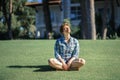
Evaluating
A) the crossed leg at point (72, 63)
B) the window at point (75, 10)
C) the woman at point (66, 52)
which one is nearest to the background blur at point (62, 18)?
the window at point (75, 10)

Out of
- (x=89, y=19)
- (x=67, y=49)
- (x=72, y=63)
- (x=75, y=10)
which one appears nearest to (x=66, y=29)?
(x=67, y=49)

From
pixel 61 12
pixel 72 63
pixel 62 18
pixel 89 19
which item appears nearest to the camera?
pixel 72 63

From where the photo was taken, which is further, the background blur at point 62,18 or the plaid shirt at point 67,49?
the background blur at point 62,18

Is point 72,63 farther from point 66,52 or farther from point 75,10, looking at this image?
point 75,10

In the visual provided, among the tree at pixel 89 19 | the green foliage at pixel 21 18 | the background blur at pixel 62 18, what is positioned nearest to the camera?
the tree at pixel 89 19

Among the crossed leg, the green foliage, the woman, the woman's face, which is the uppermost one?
the woman's face

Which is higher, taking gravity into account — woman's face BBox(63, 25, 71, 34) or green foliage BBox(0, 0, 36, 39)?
woman's face BBox(63, 25, 71, 34)

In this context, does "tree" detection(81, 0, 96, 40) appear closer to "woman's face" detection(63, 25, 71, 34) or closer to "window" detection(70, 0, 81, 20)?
"woman's face" detection(63, 25, 71, 34)

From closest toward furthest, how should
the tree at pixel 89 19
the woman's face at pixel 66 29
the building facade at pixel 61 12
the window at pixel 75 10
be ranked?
1. the woman's face at pixel 66 29
2. the tree at pixel 89 19
3. the building facade at pixel 61 12
4. the window at pixel 75 10

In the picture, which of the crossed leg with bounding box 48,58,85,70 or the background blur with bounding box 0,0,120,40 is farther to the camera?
the background blur with bounding box 0,0,120,40

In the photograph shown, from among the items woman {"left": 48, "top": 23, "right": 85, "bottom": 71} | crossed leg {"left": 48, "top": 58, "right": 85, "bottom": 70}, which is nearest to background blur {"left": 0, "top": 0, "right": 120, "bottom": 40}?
woman {"left": 48, "top": 23, "right": 85, "bottom": 71}

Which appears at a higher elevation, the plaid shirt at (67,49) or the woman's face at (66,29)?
the woman's face at (66,29)

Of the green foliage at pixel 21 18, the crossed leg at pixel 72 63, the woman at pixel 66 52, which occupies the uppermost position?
the woman at pixel 66 52

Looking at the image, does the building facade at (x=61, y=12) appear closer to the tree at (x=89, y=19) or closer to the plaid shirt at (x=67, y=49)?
the tree at (x=89, y=19)
